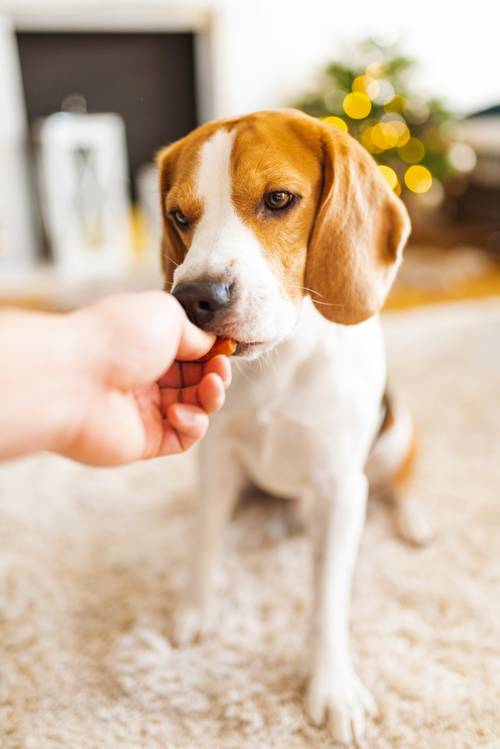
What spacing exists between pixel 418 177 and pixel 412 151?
138 millimetres

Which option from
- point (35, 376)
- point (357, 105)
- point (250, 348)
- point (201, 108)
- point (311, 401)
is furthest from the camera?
point (201, 108)

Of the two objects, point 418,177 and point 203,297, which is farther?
point 418,177

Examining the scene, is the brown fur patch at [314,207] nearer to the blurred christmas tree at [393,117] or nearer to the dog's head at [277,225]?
the dog's head at [277,225]

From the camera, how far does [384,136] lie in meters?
3.32

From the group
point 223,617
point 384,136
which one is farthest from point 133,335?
Result: point 384,136

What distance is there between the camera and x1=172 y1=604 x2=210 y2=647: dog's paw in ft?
3.82

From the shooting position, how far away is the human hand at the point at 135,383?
69cm

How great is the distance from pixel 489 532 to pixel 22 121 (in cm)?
356

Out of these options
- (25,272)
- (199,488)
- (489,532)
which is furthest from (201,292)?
(25,272)

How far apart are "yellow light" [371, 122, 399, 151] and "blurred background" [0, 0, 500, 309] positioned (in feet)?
0.03

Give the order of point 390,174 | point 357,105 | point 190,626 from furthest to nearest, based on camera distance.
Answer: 1. point 357,105
2. point 390,174
3. point 190,626

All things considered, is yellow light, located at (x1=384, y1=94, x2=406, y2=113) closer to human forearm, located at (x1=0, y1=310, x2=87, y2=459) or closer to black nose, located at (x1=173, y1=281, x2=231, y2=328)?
black nose, located at (x1=173, y1=281, x2=231, y2=328)

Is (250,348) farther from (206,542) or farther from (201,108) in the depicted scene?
(201,108)

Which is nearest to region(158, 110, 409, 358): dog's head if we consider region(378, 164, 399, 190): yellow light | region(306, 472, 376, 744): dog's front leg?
region(306, 472, 376, 744): dog's front leg
